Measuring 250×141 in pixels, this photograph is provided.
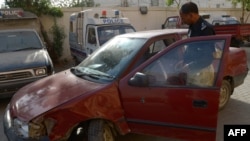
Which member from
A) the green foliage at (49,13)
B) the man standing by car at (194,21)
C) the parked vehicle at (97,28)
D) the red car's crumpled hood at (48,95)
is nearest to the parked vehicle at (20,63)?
the parked vehicle at (97,28)

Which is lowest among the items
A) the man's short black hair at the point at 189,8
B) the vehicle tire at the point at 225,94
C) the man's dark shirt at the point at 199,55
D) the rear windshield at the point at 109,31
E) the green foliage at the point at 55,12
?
the vehicle tire at the point at 225,94

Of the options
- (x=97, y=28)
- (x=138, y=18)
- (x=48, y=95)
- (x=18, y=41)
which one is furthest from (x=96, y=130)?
(x=138, y=18)

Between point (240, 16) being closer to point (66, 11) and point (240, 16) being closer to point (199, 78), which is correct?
point (66, 11)

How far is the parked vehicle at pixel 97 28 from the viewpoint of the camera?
7.96 m

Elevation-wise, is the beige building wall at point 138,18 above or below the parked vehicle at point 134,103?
Result: above

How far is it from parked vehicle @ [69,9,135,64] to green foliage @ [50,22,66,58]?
8.03 ft

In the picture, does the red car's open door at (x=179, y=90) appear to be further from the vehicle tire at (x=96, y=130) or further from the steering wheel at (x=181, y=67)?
the vehicle tire at (x=96, y=130)

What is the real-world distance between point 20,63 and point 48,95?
288 centimetres

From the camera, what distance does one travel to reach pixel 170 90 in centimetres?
295

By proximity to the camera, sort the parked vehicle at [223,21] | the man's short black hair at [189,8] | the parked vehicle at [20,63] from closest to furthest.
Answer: the man's short black hair at [189,8], the parked vehicle at [20,63], the parked vehicle at [223,21]

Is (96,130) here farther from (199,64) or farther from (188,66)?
(199,64)

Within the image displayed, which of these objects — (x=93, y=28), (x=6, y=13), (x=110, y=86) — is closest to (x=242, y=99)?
(x=110, y=86)

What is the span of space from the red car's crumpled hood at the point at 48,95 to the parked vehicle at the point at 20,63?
2059mm

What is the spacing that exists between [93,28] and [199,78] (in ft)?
18.8
